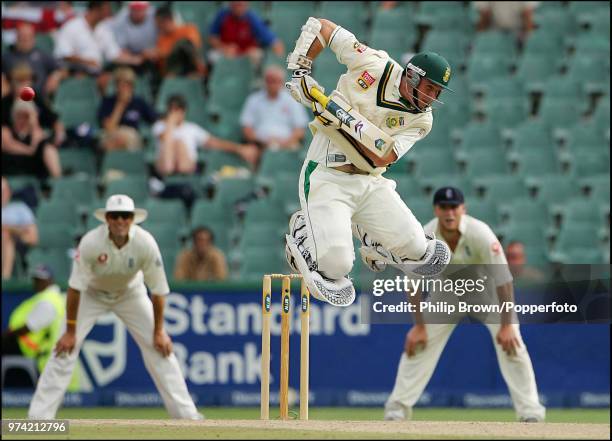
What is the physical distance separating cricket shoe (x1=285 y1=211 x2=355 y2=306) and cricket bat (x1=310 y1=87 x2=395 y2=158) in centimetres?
75

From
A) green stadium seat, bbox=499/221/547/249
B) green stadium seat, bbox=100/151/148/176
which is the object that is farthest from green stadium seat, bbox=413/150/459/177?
green stadium seat, bbox=100/151/148/176

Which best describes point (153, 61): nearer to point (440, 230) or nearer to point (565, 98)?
point (565, 98)

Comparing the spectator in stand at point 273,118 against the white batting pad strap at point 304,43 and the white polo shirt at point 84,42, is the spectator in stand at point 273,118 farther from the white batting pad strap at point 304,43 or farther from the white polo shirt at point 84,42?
the white batting pad strap at point 304,43

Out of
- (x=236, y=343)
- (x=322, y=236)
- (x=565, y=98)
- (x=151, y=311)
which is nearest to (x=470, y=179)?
(x=565, y=98)

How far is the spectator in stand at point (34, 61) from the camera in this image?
15.3 m

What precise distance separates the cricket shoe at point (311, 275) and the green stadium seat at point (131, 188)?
5.36 metres

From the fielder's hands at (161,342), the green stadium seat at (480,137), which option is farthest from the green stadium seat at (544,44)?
the fielder's hands at (161,342)

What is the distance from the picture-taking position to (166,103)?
15.2 m

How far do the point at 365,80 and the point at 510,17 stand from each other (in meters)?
7.86

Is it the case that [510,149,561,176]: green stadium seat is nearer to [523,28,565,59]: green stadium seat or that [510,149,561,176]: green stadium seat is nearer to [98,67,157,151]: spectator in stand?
[523,28,565,59]: green stadium seat

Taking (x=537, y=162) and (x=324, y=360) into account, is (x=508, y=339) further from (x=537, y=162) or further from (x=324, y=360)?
(x=537, y=162)

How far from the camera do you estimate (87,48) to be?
1559 cm

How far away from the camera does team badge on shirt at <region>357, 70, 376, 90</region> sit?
8.80 meters

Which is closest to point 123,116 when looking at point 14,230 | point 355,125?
point 14,230
